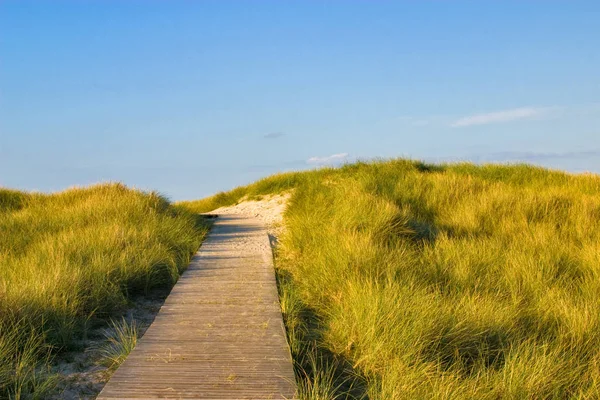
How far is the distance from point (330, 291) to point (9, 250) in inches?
195

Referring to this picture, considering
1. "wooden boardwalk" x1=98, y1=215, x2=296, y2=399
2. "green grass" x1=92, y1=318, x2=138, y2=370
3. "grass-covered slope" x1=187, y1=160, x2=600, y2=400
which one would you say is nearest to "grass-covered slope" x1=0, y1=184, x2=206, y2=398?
"green grass" x1=92, y1=318, x2=138, y2=370

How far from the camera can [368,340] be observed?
4.42 m

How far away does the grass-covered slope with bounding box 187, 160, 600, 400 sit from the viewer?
13.5ft

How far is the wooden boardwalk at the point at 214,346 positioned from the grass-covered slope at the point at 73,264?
63 centimetres

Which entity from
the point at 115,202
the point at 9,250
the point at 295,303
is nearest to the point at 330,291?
the point at 295,303

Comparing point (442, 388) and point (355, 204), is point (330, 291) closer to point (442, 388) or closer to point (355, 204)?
point (442, 388)

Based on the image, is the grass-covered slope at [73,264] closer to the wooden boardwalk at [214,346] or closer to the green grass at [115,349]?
the green grass at [115,349]

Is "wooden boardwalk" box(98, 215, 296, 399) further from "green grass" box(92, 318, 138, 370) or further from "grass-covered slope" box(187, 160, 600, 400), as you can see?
"grass-covered slope" box(187, 160, 600, 400)

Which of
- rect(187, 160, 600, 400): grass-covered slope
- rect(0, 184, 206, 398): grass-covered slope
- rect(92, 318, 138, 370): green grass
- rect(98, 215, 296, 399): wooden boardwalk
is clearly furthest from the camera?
rect(0, 184, 206, 398): grass-covered slope

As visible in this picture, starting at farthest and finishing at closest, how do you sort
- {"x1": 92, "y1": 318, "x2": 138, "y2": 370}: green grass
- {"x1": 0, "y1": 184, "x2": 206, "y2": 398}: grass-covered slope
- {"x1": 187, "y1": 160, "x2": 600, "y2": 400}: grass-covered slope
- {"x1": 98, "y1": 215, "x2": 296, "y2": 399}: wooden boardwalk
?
1. {"x1": 0, "y1": 184, "x2": 206, "y2": 398}: grass-covered slope
2. {"x1": 92, "y1": 318, "x2": 138, "y2": 370}: green grass
3. {"x1": 187, "y1": 160, "x2": 600, "y2": 400}: grass-covered slope
4. {"x1": 98, "y1": 215, "x2": 296, "y2": 399}: wooden boardwalk

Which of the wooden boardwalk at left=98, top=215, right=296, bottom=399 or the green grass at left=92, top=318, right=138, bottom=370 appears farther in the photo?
the green grass at left=92, top=318, right=138, bottom=370

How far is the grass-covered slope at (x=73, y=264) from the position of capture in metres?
4.66

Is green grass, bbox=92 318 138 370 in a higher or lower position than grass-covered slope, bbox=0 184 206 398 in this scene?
lower

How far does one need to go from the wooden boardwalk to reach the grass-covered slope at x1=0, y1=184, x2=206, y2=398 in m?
0.63
